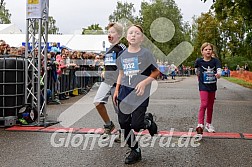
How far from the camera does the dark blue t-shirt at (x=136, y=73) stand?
5.30m

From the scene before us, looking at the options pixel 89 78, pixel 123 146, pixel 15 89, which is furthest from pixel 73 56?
pixel 123 146

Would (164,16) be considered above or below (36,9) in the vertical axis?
above

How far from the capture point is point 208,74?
7246 mm

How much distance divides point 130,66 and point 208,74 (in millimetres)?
2328

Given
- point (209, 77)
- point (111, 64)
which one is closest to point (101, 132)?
point (111, 64)

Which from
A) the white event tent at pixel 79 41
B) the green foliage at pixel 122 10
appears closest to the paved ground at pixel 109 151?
the white event tent at pixel 79 41

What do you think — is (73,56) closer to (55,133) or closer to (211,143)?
(55,133)

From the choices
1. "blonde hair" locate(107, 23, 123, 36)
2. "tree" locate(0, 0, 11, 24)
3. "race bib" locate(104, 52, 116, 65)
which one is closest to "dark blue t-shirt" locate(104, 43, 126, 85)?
"race bib" locate(104, 52, 116, 65)

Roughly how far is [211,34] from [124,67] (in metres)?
70.5

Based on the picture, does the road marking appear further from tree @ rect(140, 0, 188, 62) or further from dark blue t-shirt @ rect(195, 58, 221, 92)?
tree @ rect(140, 0, 188, 62)

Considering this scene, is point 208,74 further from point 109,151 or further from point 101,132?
point 109,151

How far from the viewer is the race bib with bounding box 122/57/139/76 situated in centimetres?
537

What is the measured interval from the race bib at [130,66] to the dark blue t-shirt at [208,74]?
2.26 meters

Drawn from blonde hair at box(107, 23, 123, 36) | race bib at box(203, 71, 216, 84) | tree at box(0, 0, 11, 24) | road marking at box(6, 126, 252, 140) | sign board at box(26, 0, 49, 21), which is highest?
tree at box(0, 0, 11, 24)
